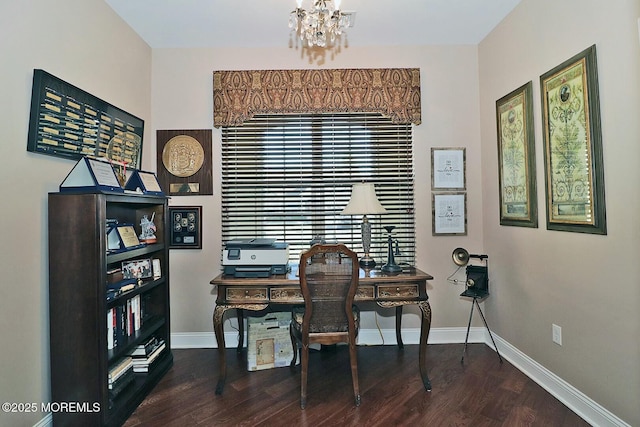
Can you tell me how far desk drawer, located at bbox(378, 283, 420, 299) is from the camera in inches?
88.9

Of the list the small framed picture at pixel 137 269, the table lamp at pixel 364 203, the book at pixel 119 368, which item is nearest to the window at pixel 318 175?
the table lamp at pixel 364 203

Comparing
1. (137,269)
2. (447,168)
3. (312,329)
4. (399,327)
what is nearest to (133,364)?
(137,269)

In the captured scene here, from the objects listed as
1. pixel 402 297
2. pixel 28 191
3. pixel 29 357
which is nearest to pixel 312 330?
pixel 402 297

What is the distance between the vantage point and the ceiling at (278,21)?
2410mm

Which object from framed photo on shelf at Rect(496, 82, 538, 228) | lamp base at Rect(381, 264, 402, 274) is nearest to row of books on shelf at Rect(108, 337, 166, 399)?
lamp base at Rect(381, 264, 402, 274)

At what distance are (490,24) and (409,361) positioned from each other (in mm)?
2913

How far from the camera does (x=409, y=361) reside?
262cm

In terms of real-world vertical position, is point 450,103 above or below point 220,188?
above

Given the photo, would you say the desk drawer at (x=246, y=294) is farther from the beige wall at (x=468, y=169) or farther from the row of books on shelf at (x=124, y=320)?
the beige wall at (x=468, y=169)

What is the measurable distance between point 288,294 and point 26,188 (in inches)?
63.1

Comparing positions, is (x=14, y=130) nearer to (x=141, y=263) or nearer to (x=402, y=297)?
(x=141, y=263)

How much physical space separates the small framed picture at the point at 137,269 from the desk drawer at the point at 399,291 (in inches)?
67.4

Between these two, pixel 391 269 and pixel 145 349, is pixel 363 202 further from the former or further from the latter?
pixel 145 349

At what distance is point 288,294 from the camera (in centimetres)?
224
